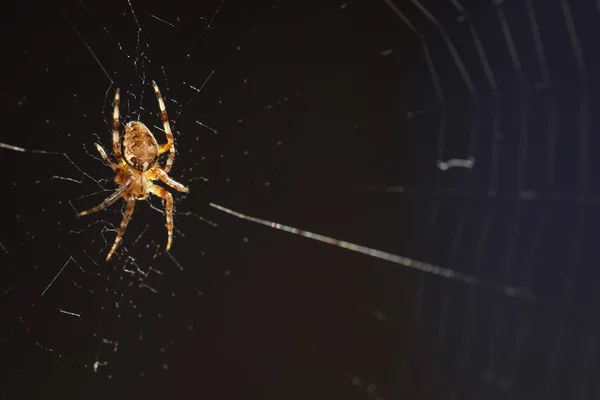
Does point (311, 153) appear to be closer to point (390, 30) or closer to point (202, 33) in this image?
point (390, 30)

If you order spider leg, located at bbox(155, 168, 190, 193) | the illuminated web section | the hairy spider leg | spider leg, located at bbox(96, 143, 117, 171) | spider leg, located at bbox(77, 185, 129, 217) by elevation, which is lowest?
the illuminated web section

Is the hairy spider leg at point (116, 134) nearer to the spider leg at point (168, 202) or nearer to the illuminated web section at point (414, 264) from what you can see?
the spider leg at point (168, 202)

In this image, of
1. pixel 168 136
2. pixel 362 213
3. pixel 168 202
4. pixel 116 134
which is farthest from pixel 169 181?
pixel 362 213

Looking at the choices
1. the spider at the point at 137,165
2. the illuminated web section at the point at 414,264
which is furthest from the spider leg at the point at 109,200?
the illuminated web section at the point at 414,264

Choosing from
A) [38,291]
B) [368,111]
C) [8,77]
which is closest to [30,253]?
[38,291]

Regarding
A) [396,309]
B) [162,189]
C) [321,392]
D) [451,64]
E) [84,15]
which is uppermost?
[451,64]

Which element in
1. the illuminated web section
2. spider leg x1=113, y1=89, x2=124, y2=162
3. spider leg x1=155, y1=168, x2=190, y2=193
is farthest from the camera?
the illuminated web section

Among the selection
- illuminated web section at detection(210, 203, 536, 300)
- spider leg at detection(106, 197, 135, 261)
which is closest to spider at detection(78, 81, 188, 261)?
spider leg at detection(106, 197, 135, 261)

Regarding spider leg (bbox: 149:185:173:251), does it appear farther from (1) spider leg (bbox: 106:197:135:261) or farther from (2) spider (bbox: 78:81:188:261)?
(1) spider leg (bbox: 106:197:135:261)
